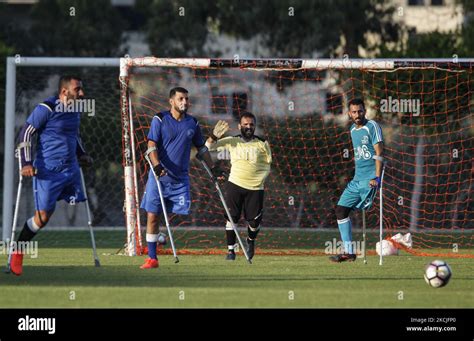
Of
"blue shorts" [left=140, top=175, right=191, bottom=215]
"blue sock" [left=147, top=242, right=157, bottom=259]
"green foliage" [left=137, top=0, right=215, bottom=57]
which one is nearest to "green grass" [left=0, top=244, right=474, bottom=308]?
"blue sock" [left=147, top=242, right=157, bottom=259]

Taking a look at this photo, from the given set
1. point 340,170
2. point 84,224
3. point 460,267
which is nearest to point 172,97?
point 460,267

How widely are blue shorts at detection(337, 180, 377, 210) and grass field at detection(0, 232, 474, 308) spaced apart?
2.42 ft

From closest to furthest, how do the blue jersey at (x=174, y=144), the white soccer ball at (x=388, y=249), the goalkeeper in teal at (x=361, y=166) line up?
the blue jersey at (x=174, y=144) → the goalkeeper in teal at (x=361, y=166) → the white soccer ball at (x=388, y=249)

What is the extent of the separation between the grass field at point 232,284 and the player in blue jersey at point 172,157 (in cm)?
70

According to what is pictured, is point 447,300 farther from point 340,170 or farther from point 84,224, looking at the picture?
point 84,224

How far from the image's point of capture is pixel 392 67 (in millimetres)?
17328

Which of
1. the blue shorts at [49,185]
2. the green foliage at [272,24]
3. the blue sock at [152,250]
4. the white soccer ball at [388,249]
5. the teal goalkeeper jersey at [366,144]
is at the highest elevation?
the green foliage at [272,24]

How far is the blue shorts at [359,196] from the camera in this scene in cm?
1509

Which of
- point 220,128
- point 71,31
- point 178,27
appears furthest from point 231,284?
point 71,31

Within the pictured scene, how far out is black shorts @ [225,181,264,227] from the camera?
51.2 feet

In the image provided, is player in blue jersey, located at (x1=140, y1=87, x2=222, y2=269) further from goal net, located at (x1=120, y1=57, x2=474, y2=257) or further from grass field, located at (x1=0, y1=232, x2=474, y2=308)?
goal net, located at (x1=120, y1=57, x2=474, y2=257)

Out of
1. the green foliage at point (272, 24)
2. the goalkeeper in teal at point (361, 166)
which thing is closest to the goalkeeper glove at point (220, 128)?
the goalkeeper in teal at point (361, 166)

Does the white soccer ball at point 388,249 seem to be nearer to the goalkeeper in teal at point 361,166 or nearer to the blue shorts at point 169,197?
the goalkeeper in teal at point 361,166

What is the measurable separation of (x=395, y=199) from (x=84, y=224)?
904cm
